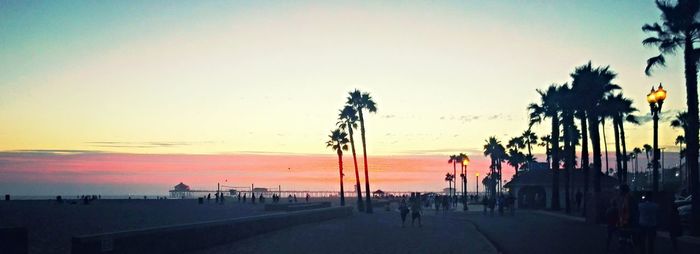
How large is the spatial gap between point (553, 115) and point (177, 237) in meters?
49.4

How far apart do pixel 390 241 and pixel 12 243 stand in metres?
A: 13.8

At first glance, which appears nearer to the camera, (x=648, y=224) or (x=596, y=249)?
(x=648, y=224)

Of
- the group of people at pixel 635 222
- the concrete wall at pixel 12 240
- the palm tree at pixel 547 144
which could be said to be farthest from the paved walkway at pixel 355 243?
the palm tree at pixel 547 144

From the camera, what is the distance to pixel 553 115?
204 feet

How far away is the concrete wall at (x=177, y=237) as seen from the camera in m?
14.3

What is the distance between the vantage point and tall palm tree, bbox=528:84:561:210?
2309 inches

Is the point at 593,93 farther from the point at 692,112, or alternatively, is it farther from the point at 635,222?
the point at 635,222

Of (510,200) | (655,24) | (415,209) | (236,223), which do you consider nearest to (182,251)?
(236,223)

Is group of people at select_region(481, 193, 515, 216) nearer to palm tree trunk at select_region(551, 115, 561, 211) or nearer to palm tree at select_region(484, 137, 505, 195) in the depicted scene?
palm tree trunk at select_region(551, 115, 561, 211)

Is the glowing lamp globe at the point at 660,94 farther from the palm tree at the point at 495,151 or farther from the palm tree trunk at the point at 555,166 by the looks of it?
the palm tree at the point at 495,151

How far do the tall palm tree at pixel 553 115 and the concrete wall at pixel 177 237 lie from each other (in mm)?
34595

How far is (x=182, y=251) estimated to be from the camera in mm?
18500

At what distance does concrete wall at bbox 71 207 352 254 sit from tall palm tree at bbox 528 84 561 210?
34595 mm

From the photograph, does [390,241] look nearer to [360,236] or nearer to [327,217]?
[360,236]
